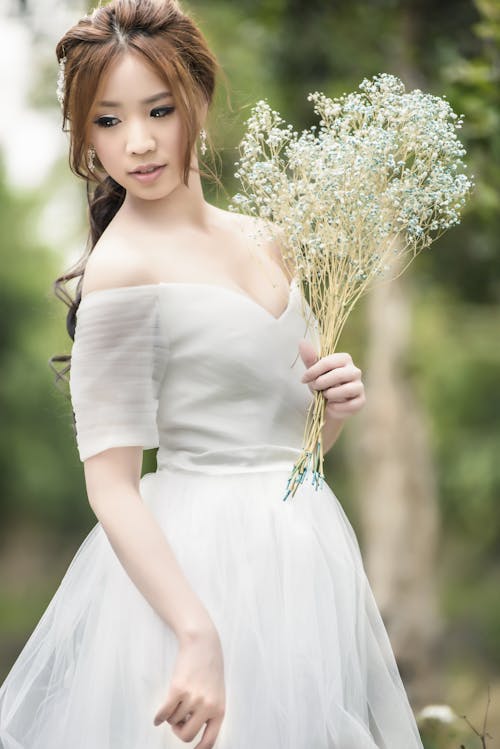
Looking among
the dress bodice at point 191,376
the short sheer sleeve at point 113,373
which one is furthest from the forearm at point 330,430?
the short sheer sleeve at point 113,373

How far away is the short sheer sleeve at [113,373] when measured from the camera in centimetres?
219

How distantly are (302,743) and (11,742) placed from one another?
0.64 metres

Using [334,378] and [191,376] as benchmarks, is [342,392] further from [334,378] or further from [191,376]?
[191,376]

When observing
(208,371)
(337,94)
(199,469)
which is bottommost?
(199,469)

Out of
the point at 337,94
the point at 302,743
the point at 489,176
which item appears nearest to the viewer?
the point at 302,743

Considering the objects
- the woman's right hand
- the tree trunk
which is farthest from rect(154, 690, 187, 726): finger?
the tree trunk

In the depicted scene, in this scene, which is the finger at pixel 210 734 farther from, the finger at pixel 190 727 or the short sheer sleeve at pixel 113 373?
the short sheer sleeve at pixel 113 373

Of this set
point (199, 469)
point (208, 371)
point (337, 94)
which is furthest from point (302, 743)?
point (337, 94)

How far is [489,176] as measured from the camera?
16.4ft

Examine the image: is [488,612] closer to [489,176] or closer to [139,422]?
[489,176]

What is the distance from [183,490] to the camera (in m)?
2.37

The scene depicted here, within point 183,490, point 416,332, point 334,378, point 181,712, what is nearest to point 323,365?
point 334,378

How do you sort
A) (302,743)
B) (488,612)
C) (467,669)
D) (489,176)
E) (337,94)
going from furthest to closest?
1. (488,612)
2. (467,669)
3. (337,94)
4. (489,176)
5. (302,743)

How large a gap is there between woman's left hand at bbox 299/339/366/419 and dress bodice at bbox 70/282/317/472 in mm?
109
